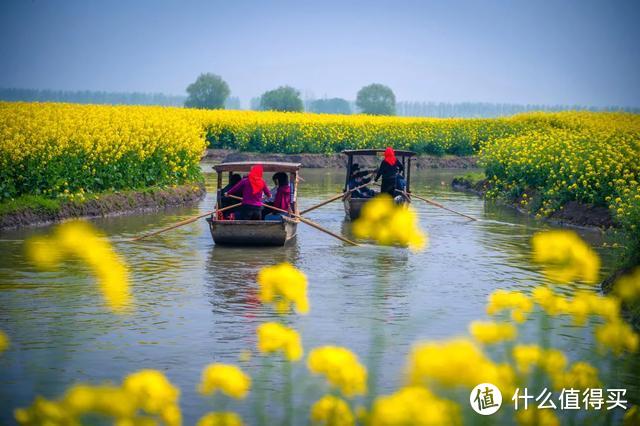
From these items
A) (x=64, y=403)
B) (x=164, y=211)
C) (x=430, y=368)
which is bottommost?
(x=164, y=211)

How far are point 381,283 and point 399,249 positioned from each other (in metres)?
3.98

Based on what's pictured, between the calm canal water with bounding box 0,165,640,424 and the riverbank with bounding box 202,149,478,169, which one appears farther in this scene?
the riverbank with bounding box 202,149,478,169

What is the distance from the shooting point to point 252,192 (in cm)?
1995

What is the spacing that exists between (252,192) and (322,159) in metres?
33.7

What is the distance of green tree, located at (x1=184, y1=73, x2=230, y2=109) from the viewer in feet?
611

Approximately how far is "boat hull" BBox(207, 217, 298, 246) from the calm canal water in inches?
8.7

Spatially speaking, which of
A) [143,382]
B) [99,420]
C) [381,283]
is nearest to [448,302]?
[381,283]

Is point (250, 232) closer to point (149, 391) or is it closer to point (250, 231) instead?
point (250, 231)

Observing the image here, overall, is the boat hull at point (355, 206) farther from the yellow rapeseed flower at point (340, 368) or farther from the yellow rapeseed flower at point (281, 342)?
the yellow rapeseed flower at point (340, 368)

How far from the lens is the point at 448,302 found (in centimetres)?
1546

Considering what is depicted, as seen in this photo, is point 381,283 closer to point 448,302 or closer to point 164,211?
point 448,302

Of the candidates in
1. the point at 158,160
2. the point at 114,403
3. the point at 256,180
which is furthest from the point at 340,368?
the point at 158,160

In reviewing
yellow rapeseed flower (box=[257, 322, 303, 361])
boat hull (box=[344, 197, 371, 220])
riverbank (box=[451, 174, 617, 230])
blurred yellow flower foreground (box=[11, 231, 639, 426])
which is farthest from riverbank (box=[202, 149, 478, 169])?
yellow rapeseed flower (box=[257, 322, 303, 361])

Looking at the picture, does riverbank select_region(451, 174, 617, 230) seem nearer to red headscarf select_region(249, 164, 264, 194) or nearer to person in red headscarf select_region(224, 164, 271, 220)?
person in red headscarf select_region(224, 164, 271, 220)
